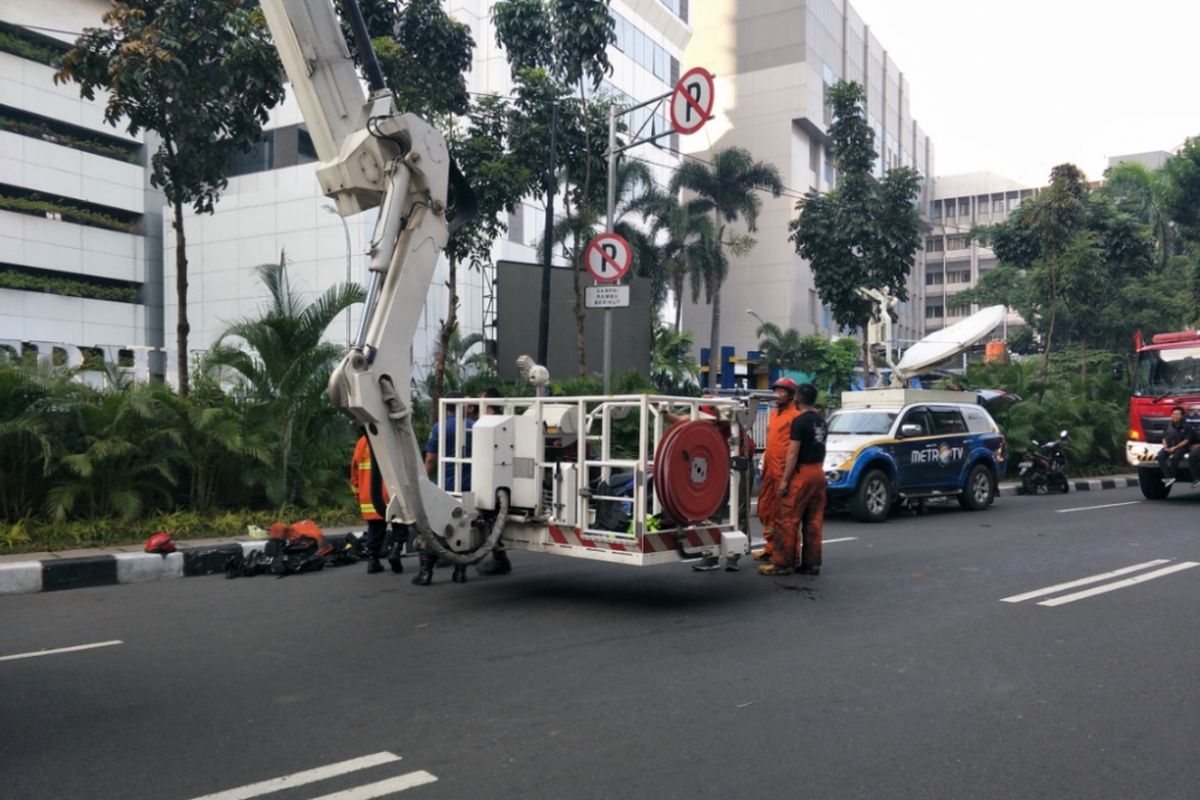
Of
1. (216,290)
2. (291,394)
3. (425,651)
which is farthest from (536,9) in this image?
(216,290)

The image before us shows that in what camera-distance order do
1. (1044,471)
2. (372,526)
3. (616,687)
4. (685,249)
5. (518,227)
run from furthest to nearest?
(685,249) → (518,227) → (1044,471) → (372,526) → (616,687)

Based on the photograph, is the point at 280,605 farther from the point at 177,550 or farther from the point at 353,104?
the point at 353,104

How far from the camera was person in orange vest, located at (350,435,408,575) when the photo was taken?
9180mm

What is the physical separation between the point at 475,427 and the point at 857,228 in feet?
62.0

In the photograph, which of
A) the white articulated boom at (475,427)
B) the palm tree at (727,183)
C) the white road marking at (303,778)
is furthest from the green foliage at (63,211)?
the white road marking at (303,778)

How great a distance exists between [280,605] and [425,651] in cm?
218

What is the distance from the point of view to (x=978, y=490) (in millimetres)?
15625

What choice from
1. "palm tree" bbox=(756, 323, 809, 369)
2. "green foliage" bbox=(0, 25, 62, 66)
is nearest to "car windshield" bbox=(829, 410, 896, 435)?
"green foliage" bbox=(0, 25, 62, 66)

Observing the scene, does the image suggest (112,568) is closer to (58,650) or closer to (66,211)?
(58,650)

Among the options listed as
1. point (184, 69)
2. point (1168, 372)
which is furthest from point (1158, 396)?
point (184, 69)

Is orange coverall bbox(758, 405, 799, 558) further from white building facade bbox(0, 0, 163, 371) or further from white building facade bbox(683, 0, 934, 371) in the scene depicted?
white building facade bbox(683, 0, 934, 371)

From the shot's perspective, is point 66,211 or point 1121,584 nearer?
point 1121,584

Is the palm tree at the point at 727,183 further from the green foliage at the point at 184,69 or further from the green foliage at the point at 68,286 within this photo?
the green foliage at the point at 184,69

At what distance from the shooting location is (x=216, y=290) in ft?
136
